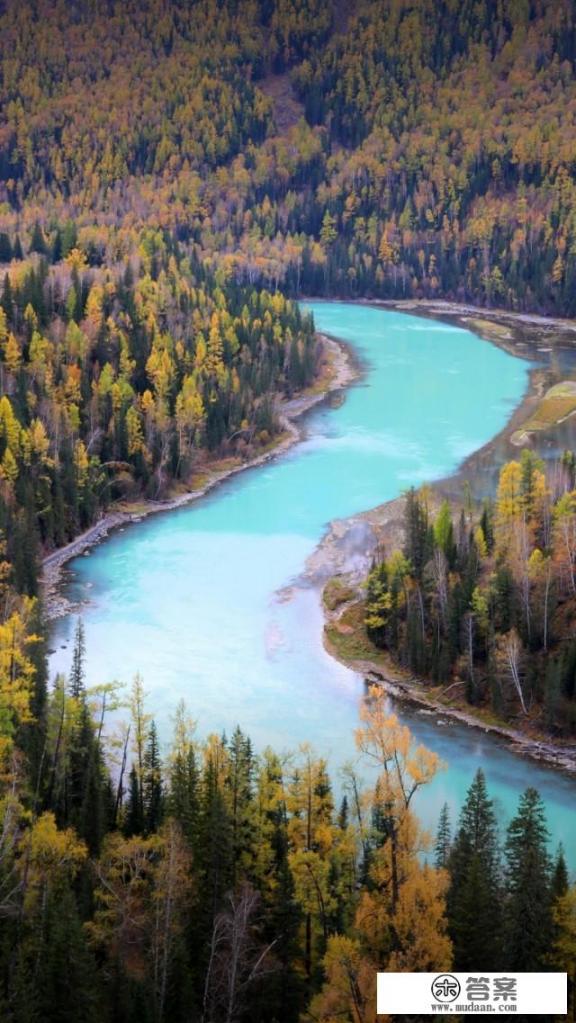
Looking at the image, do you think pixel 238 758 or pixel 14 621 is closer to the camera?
pixel 238 758

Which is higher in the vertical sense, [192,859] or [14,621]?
[14,621]

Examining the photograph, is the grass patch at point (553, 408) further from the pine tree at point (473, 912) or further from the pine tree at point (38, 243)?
the pine tree at point (473, 912)

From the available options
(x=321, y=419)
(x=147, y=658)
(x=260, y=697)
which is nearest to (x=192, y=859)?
(x=260, y=697)

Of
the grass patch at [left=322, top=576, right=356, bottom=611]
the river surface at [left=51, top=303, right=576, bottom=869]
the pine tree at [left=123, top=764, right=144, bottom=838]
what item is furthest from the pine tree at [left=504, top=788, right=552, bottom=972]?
the grass patch at [left=322, top=576, right=356, bottom=611]

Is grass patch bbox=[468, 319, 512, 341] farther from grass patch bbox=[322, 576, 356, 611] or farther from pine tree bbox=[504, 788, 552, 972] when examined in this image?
pine tree bbox=[504, 788, 552, 972]

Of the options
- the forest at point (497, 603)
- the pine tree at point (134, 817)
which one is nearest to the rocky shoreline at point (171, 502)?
the forest at point (497, 603)

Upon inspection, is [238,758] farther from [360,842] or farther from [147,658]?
[147,658]

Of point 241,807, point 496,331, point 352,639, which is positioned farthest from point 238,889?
point 496,331
